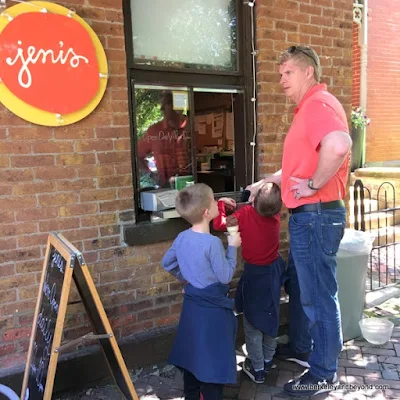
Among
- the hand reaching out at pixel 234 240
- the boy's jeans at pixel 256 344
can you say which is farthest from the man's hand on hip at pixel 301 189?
the boy's jeans at pixel 256 344

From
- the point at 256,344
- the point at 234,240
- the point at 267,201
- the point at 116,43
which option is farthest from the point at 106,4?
the point at 256,344

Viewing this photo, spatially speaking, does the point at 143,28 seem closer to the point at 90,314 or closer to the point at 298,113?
the point at 298,113

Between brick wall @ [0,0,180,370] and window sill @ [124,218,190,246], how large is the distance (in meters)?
0.06

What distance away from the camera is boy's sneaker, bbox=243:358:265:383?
122 inches

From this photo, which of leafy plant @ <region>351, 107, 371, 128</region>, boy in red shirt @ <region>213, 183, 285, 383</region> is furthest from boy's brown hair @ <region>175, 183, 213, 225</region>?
leafy plant @ <region>351, 107, 371, 128</region>

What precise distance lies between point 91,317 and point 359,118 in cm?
778

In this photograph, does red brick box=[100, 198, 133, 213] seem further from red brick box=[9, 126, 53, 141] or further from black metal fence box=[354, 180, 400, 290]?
black metal fence box=[354, 180, 400, 290]

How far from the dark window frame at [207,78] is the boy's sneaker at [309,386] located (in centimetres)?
161

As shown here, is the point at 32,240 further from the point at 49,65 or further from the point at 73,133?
the point at 49,65

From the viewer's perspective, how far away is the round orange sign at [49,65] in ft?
8.79

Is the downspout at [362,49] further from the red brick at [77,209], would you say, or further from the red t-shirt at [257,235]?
the red brick at [77,209]

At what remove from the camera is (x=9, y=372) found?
283cm

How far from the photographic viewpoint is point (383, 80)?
9523 mm

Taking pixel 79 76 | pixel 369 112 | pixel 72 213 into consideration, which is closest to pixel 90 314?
pixel 72 213
